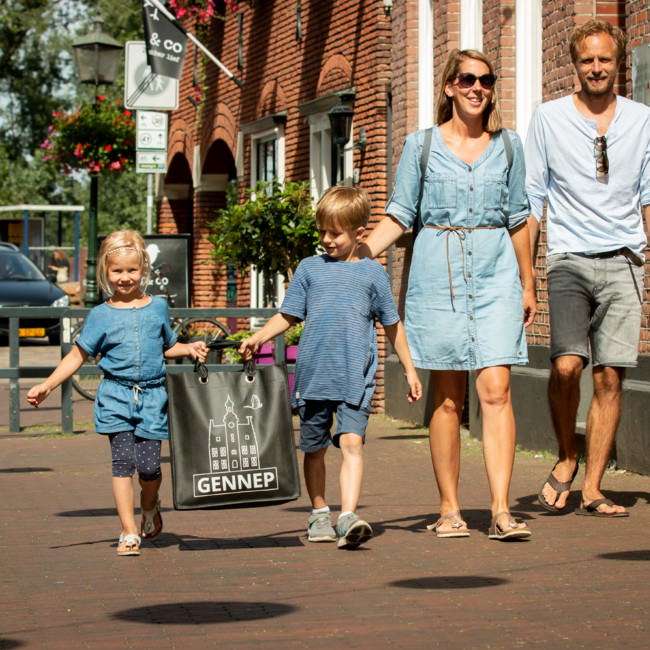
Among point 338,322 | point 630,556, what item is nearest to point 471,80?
point 338,322

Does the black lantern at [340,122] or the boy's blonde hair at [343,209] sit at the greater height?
the black lantern at [340,122]

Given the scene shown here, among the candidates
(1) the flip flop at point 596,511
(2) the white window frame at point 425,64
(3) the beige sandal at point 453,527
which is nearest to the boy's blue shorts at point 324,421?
(3) the beige sandal at point 453,527

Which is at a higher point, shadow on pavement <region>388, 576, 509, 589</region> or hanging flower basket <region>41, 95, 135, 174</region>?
hanging flower basket <region>41, 95, 135, 174</region>

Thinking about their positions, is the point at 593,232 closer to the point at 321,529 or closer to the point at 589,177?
the point at 589,177

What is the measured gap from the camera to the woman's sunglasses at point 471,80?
6.27 meters

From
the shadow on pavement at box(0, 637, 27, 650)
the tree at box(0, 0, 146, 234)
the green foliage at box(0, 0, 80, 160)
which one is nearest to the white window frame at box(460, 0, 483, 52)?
the shadow on pavement at box(0, 637, 27, 650)

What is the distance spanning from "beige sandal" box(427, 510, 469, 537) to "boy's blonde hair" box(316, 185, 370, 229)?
4.36 feet

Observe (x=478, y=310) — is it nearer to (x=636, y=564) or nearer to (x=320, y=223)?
(x=320, y=223)

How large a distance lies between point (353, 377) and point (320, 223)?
676 mm

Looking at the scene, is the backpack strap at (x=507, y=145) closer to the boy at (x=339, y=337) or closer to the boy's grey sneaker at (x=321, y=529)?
the boy at (x=339, y=337)

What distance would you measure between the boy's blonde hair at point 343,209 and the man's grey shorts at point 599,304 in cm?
120

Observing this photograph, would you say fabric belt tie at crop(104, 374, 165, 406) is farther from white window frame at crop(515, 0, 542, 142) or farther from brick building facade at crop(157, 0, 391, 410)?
brick building facade at crop(157, 0, 391, 410)

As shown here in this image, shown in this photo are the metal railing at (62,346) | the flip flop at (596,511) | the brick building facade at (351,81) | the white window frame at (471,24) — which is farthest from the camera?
the white window frame at (471,24)

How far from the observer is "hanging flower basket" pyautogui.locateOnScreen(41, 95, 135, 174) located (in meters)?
Answer: 20.3
